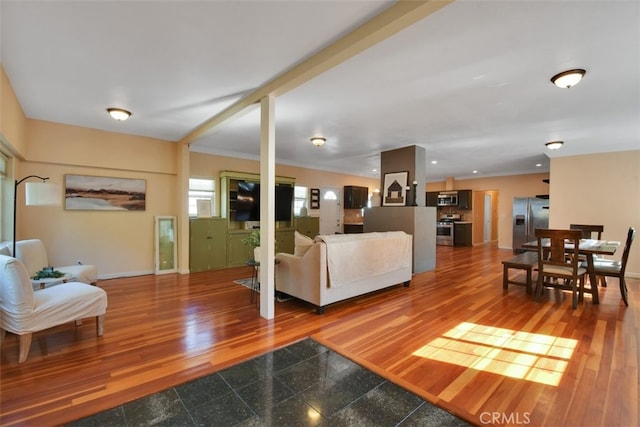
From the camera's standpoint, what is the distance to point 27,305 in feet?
7.48

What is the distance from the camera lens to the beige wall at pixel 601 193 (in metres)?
5.46

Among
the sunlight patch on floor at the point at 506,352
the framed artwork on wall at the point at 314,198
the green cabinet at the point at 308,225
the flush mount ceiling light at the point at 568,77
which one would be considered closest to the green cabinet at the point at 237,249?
the green cabinet at the point at 308,225

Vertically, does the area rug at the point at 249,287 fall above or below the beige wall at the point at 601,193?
below

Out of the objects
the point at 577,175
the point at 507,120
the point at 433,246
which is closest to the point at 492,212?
the point at 577,175

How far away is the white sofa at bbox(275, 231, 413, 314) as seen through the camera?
11.2ft

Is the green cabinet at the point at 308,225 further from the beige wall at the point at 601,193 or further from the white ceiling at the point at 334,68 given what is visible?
the beige wall at the point at 601,193

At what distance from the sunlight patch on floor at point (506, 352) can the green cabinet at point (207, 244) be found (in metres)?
4.77

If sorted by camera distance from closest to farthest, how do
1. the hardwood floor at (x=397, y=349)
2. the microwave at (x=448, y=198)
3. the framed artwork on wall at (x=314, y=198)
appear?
the hardwood floor at (x=397, y=349)
the framed artwork on wall at (x=314, y=198)
the microwave at (x=448, y=198)

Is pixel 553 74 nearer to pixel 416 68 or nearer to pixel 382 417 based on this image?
pixel 416 68

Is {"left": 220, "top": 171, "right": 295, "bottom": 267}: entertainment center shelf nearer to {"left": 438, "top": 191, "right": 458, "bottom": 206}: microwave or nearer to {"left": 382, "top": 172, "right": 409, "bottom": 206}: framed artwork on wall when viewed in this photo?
{"left": 382, "top": 172, "right": 409, "bottom": 206}: framed artwork on wall

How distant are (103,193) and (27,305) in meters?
3.29

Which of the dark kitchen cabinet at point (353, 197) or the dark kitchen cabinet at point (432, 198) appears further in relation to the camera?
the dark kitchen cabinet at point (432, 198)

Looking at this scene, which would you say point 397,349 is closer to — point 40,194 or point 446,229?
point 40,194

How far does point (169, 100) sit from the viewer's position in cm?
355
